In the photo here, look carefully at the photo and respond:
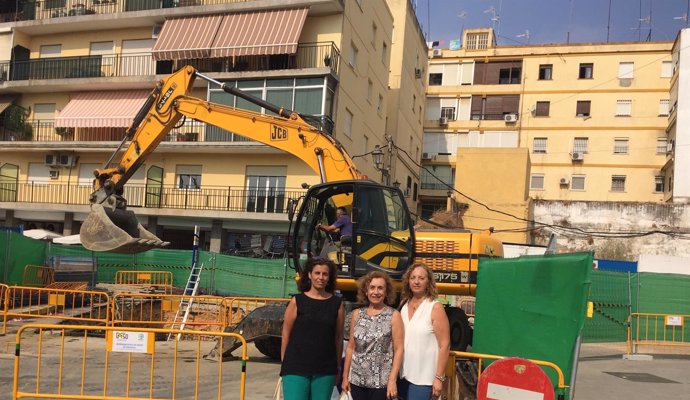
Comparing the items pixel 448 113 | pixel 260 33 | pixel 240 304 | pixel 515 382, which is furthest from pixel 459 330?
pixel 448 113

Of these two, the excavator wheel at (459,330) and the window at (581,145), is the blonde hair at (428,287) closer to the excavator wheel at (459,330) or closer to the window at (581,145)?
the excavator wheel at (459,330)

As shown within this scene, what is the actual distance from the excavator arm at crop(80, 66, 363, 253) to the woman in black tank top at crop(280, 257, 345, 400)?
5059 millimetres

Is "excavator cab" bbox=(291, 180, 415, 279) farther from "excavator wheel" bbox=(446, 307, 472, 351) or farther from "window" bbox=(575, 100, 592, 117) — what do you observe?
"window" bbox=(575, 100, 592, 117)

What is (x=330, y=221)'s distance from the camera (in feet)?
30.8

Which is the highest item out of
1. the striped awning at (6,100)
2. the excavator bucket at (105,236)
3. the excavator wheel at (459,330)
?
the striped awning at (6,100)

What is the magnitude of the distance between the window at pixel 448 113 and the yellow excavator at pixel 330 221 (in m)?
35.0

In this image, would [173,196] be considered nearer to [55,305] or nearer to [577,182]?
[55,305]

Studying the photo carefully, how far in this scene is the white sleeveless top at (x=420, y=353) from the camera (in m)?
4.56

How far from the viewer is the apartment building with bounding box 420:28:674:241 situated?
40.0m

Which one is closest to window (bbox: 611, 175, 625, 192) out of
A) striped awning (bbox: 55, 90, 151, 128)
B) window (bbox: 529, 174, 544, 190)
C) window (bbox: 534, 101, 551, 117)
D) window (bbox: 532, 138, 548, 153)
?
window (bbox: 529, 174, 544, 190)

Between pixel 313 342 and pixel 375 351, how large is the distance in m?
0.50

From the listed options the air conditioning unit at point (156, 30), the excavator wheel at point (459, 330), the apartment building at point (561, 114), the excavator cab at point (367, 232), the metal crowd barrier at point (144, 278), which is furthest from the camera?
the apartment building at point (561, 114)

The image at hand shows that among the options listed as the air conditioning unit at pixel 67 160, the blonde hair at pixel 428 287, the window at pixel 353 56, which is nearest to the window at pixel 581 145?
the window at pixel 353 56

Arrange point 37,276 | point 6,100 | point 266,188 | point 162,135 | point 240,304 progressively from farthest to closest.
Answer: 1. point 6,100
2. point 266,188
3. point 37,276
4. point 240,304
5. point 162,135
